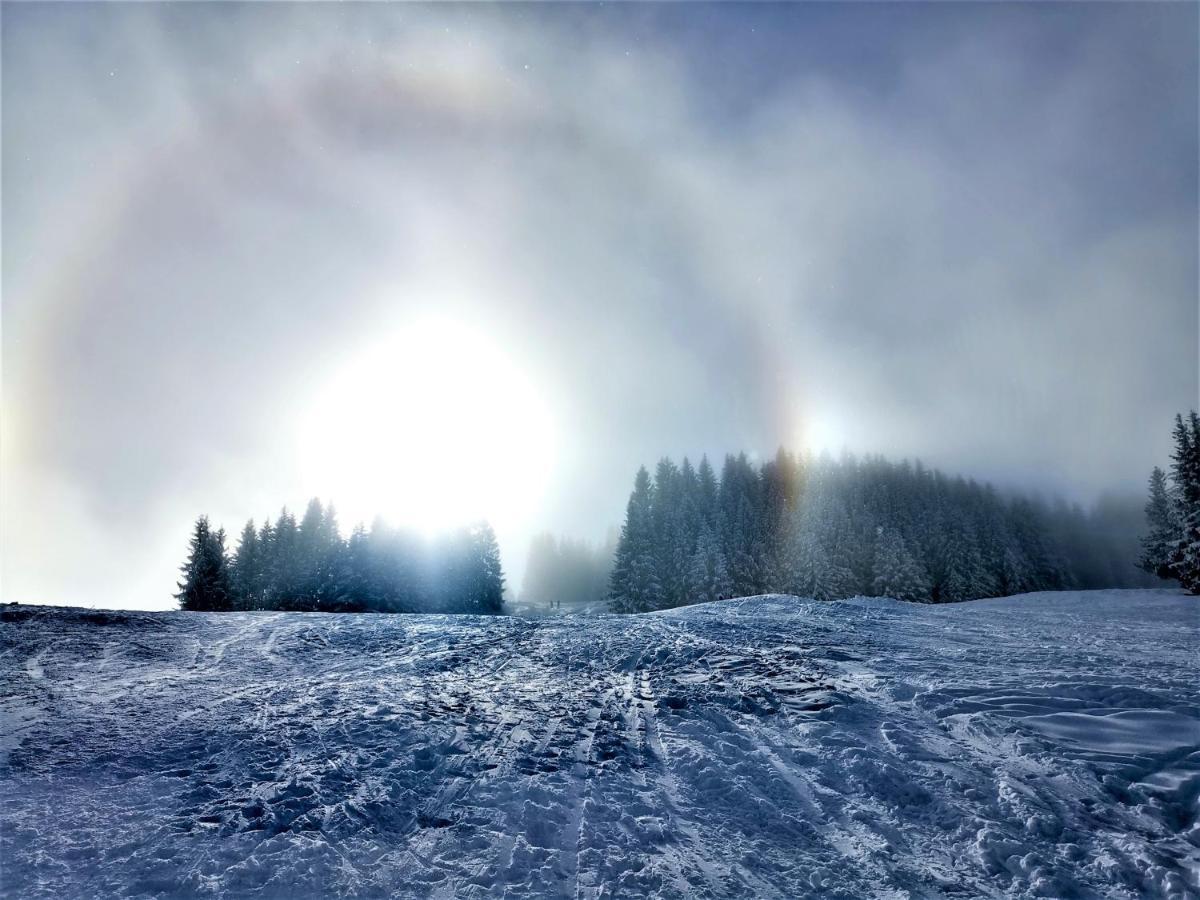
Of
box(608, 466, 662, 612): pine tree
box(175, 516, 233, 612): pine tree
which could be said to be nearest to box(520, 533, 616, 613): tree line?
box(608, 466, 662, 612): pine tree

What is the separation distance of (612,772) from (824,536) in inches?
2252

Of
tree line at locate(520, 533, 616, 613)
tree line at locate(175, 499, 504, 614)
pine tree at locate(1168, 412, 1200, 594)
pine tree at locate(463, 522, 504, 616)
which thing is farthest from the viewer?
tree line at locate(520, 533, 616, 613)

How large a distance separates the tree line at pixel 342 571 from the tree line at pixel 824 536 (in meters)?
14.8

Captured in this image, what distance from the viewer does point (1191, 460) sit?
3622 cm

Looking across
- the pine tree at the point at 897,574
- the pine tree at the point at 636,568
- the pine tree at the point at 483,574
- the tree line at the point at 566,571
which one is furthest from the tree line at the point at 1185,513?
the tree line at the point at 566,571

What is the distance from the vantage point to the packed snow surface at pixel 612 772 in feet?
21.1

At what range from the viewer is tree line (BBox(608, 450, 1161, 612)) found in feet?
190

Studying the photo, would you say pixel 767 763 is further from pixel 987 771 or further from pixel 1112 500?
pixel 1112 500

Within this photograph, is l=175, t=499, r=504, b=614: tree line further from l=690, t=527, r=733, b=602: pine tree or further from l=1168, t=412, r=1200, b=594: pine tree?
l=1168, t=412, r=1200, b=594: pine tree

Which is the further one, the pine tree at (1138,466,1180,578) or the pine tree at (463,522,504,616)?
the pine tree at (463,522,504,616)

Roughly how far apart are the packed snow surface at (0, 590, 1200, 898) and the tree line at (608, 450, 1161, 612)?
143 feet

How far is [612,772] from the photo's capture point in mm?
9078

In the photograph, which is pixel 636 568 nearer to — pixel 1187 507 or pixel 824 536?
pixel 824 536

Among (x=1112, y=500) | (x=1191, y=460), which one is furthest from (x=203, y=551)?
(x=1112, y=500)
